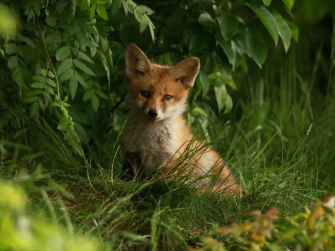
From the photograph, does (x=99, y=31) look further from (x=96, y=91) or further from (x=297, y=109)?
(x=297, y=109)

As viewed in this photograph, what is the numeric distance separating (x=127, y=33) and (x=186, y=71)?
2.54 ft

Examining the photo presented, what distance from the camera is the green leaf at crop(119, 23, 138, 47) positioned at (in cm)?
398

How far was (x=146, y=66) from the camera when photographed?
3793mm

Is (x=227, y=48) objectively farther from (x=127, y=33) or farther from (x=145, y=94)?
(x=127, y=33)

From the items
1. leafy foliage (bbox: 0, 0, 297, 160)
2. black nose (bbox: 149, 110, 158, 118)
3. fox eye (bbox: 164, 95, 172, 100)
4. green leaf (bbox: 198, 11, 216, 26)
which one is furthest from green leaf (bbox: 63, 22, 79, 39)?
green leaf (bbox: 198, 11, 216, 26)

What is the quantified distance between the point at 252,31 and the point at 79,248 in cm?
307

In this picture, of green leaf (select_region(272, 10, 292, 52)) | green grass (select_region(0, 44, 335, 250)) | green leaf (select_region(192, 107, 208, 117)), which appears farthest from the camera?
green leaf (select_region(192, 107, 208, 117))

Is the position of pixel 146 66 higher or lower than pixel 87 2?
lower

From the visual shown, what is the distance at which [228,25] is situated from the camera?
3.65 meters

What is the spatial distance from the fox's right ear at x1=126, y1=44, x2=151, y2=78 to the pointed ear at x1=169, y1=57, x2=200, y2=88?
10.5 inches

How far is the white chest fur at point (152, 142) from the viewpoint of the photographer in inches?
144

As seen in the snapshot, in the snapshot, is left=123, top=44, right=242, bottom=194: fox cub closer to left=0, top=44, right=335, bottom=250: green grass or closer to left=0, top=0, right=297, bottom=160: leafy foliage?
left=0, top=0, right=297, bottom=160: leafy foliage

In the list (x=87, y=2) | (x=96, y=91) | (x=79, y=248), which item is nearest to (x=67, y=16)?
(x=87, y=2)

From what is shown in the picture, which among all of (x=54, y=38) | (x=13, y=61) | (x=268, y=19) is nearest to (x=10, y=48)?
(x=13, y=61)
